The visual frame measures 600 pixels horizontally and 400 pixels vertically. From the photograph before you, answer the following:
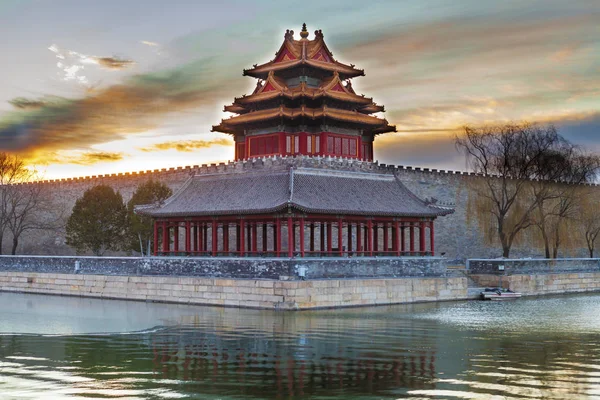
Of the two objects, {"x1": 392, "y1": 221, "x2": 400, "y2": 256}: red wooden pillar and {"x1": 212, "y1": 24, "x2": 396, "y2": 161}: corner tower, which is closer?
{"x1": 392, "y1": 221, "x2": 400, "y2": 256}: red wooden pillar

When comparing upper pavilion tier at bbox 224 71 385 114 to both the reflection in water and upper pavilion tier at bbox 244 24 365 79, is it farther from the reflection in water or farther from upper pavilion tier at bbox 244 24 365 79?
the reflection in water

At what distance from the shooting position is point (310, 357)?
15602 mm

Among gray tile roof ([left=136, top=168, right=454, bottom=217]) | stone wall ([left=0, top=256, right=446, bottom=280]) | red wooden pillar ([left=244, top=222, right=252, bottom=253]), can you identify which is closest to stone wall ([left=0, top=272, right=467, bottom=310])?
stone wall ([left=0, top=256, right=446, bottom=280])

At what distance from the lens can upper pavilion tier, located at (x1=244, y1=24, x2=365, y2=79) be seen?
34656mm

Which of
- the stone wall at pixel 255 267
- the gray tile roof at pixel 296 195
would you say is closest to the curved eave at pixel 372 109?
the gray tile roof at pixel 296 195

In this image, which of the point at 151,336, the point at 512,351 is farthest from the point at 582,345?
the point at 151,336

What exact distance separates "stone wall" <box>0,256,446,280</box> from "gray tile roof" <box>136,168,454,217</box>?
7.28 feet

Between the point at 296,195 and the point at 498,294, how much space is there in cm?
839

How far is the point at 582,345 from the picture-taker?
57.8ft

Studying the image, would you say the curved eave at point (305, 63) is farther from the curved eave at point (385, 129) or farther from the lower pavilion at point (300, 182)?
the curved eave at point (385, 129)

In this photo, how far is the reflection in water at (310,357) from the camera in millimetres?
12523

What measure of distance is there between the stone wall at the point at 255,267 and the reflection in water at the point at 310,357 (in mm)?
1739

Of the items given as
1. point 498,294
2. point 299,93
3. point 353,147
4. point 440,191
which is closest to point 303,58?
point 299,93

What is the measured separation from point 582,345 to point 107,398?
1057 centimetres
